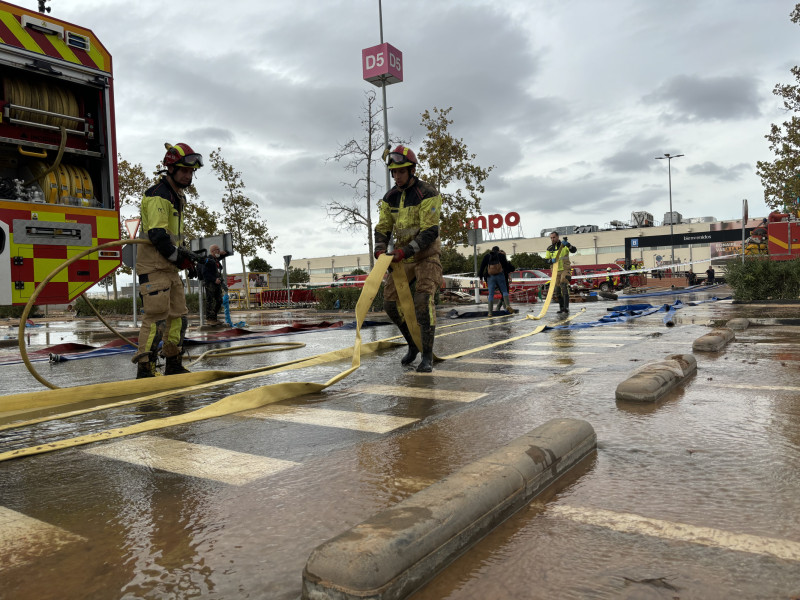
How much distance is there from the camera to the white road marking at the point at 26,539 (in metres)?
1.90

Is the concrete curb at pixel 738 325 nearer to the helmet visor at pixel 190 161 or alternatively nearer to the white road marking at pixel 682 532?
the helmet visor at pixel 190 161

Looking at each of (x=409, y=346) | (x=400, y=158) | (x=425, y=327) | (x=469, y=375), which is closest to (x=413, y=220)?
(x=400, y=158)

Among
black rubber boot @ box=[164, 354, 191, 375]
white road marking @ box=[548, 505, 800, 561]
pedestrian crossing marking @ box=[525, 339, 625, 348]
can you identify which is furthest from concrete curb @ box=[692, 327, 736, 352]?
black rubber boot @ box=[164, 354, 191, 375]

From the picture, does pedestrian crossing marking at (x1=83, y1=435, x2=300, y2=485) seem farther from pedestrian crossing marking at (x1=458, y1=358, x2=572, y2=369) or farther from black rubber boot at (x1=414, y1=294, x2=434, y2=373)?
pedestrian crossing marking at (x1=458, y1=358, x2=572, y2=369)

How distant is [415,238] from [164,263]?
7.32ft

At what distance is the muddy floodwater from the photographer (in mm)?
1696

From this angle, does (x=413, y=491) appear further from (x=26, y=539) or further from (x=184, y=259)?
(x=184, y=259)

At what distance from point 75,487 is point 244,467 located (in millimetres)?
689

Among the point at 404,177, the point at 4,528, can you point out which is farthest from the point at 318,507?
the point at 404,177

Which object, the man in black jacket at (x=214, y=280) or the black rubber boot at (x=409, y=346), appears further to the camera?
the man in black jacket at (x=214, y=280)

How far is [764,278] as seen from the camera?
14406mm

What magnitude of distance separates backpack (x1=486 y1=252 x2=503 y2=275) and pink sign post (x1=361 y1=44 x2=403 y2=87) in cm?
939

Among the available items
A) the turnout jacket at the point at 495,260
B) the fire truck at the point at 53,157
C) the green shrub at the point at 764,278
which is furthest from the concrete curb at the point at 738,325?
the fire truck at the point at 53,157

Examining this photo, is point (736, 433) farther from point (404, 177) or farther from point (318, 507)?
point (404, 177)
